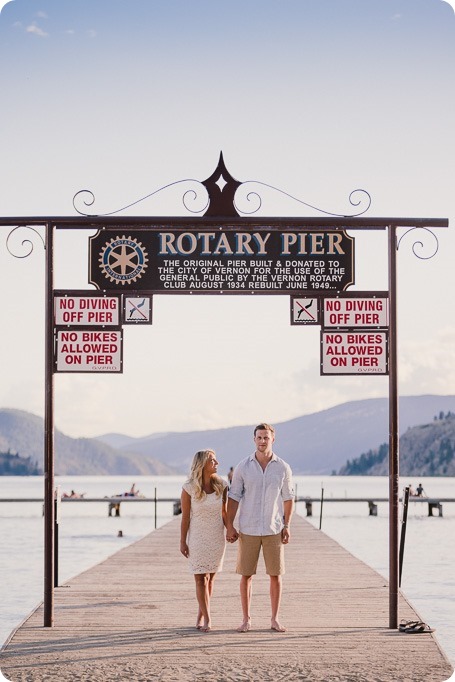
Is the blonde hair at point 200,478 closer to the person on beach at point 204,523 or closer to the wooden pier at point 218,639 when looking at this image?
the person on beach at point 204,523

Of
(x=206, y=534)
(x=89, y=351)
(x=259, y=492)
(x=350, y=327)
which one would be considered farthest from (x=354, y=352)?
(x=89, y=351)

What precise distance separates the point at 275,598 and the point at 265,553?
0.57 meters

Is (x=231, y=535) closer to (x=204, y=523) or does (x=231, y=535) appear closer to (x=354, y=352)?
(x=204, y=523)

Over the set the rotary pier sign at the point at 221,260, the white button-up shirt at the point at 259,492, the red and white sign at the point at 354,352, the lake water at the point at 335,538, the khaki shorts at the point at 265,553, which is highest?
the rotary pier sign at the point at 221,260

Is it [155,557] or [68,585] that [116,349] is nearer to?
[68,585]

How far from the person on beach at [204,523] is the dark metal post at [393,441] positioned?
6.18 ft

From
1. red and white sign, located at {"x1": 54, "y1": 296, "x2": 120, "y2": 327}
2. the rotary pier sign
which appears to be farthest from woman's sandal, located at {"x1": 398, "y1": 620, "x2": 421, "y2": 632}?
red and white sign, located at {"x1": 54, "y1": 296, "x2": 120, "y2": 327}

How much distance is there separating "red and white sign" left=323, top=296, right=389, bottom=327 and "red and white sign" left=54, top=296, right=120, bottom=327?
8.01ft

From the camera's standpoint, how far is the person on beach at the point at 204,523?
11.1 metres

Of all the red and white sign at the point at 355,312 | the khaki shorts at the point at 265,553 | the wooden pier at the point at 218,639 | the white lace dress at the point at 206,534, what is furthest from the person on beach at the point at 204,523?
the red and white sign at the point at 355,312

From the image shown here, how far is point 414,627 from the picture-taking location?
11.8 meters

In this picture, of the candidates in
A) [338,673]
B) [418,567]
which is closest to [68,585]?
[338,673]

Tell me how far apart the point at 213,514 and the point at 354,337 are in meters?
2.71

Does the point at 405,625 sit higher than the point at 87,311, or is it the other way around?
the point at 87,311
